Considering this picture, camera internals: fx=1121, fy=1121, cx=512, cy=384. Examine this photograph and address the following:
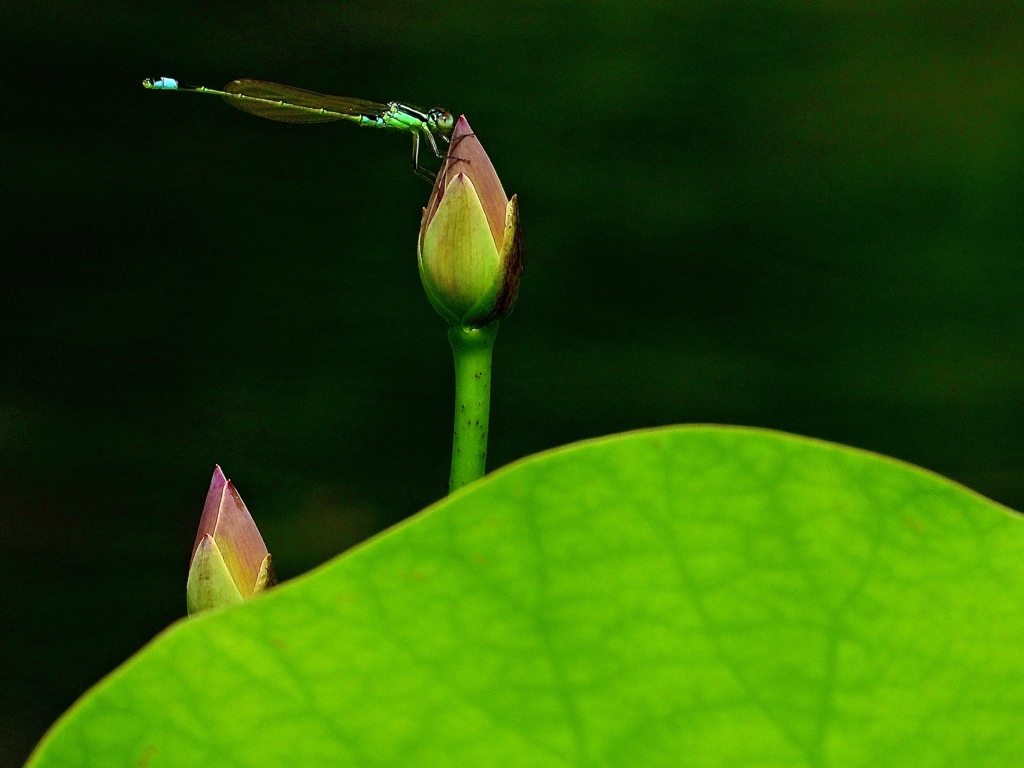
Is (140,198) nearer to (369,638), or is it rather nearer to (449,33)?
(449,33)

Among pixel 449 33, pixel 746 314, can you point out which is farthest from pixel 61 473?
pixel 746 314

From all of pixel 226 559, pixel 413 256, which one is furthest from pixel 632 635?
pixel 413 256

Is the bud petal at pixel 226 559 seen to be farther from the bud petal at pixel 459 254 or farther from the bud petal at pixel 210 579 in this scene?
the bud petal at pixel 459 254

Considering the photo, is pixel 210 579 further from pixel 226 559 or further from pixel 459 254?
pixel 459 254

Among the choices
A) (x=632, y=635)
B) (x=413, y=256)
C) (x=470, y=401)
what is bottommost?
(x=632, y=635)

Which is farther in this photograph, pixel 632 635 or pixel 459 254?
pixel 459 254

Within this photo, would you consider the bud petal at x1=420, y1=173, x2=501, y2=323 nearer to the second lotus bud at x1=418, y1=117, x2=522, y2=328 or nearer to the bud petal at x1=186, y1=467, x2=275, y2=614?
the second lotus bud at x1=418, y1=117, x2=522, y2=328
